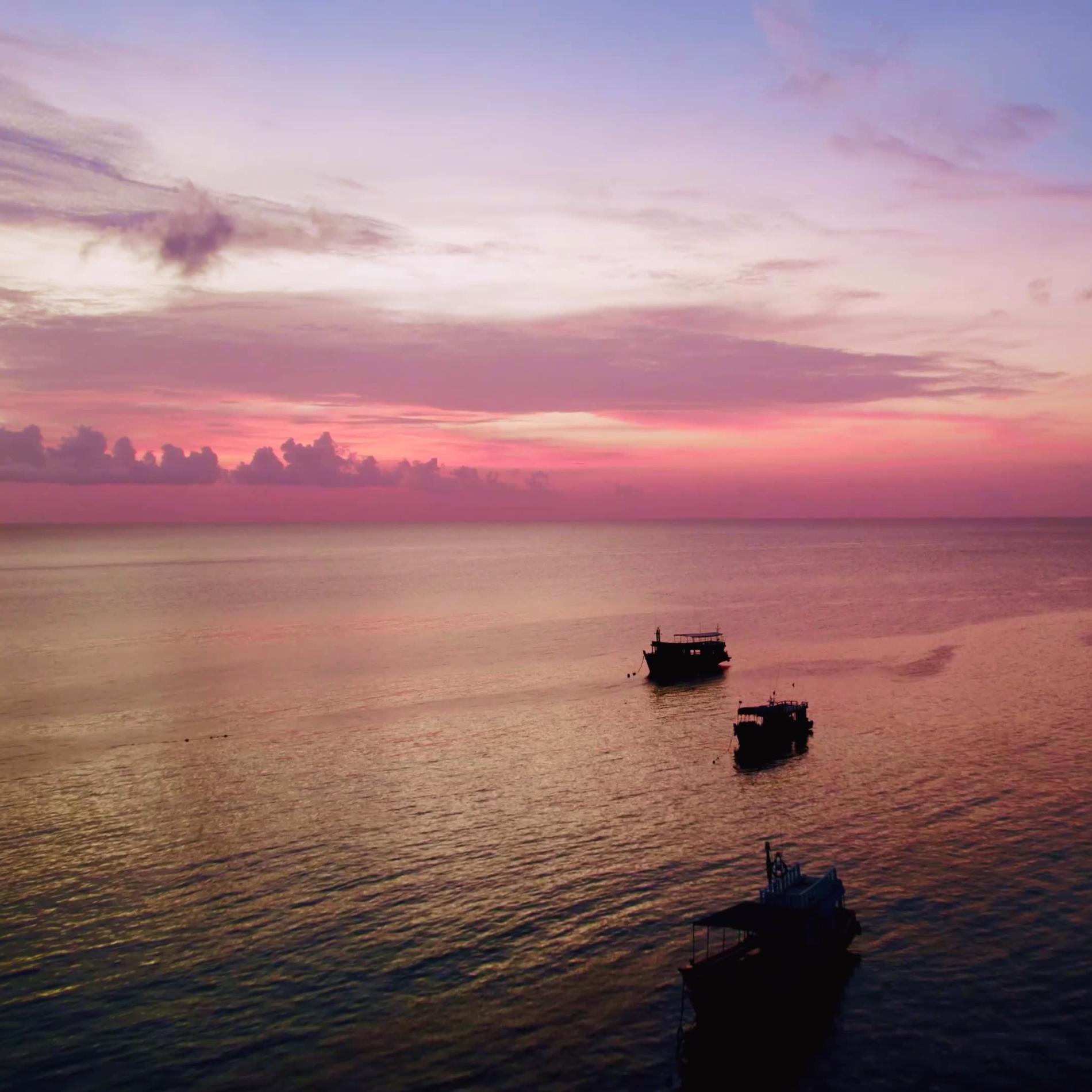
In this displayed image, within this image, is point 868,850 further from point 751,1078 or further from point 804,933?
point 751,1078

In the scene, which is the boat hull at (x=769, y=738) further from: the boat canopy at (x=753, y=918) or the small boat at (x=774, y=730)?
the boat canopy at (x=753, y=918)

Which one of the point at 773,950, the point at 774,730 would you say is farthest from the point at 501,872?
the point at 774,730

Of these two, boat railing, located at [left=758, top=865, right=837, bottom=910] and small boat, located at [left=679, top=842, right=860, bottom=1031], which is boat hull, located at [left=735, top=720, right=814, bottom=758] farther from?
small boat, located at [left=679, top=842, right=860, bottom=1031]

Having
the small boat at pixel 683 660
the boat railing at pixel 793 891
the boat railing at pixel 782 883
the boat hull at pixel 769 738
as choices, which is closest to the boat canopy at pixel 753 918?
the boat railing at pixel 793 891

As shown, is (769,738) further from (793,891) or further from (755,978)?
(755,978)

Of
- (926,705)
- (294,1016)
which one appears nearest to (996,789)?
(926,705)

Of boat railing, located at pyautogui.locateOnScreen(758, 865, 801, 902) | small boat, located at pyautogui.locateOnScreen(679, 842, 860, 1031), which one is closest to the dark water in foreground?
small boat, located at pyautogui.locateOnScreen(679, 842, 860, 1031)
